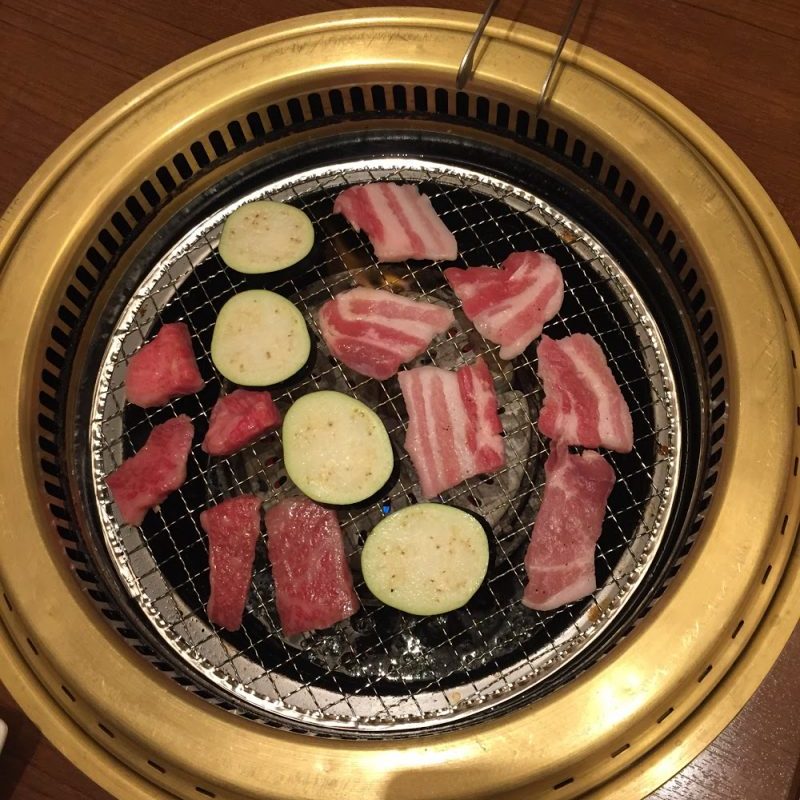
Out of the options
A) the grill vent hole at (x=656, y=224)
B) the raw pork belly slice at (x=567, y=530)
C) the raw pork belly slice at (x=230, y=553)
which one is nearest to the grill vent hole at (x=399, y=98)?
the grill vent hole at (x=656, y=224)

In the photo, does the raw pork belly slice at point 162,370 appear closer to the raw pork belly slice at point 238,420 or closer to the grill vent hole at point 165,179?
the raw pork belly slice at point 238,420

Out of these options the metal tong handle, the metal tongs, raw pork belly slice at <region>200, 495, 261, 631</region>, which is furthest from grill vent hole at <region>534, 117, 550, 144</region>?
raw pork belly slice at <region>200, 495, 261, 631</region>

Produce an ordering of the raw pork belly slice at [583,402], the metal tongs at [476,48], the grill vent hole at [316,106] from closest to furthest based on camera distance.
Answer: the metal tongs at [476,48] → the raw pork belly slice at [583,402] → the grill vent hole at [316,106]

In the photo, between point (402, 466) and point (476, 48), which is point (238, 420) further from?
point (476, 48)

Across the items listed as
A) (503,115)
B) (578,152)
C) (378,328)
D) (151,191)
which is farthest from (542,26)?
(151,191)

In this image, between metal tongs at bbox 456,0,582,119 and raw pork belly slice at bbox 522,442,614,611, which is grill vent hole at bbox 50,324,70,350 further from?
raw pork belly slice at bbox 522,442,614,611
